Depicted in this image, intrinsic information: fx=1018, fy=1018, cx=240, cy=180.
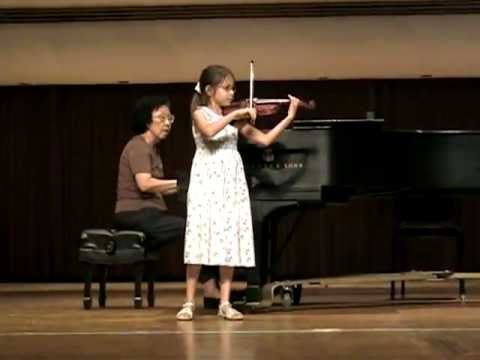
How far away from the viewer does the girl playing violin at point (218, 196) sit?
189 inches

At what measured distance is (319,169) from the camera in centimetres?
520

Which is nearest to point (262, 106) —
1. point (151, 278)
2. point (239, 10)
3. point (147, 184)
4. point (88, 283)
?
point (147, 184)

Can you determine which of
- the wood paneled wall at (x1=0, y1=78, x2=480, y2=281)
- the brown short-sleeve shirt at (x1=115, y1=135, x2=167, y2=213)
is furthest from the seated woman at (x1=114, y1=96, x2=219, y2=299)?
the wood paneled wall at (x1=0, y1=78, x2=480, y2=281)

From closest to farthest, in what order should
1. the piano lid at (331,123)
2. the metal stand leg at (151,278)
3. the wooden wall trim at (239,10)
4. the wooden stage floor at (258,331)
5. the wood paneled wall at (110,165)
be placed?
the wooden stage floor at (258,331) < the piano lid at (331,123) < the metal stand leg at (151,278) < the wooden wall trim at (239,10) < the wood paneled wall at (110,165)

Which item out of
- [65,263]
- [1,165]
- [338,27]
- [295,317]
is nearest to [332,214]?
[338,27]

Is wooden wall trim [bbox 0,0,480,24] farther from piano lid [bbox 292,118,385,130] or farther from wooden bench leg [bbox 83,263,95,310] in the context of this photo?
wooden bench leg [bbox 83,263,95,310]

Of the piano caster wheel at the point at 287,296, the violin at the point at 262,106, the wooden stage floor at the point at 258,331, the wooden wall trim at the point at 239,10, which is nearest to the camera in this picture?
the wooden stage floor at the point at 258,331

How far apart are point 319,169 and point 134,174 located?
1025 millimetres

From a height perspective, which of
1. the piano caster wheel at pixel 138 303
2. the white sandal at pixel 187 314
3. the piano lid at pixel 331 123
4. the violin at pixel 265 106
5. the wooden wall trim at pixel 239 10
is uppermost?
the wooden wall trim at pixel 239 10

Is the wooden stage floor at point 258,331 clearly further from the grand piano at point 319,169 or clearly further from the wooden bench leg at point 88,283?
the grand piano at point 319,169

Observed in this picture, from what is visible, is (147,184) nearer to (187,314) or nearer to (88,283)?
(88,283)

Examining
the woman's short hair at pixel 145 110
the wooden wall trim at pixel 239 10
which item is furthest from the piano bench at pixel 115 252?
the wooden wall trim at pixel 239 10

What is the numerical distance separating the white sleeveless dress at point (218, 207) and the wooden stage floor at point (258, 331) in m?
0.32

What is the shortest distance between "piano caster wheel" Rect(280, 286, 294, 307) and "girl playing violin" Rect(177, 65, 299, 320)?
2.07 ft
